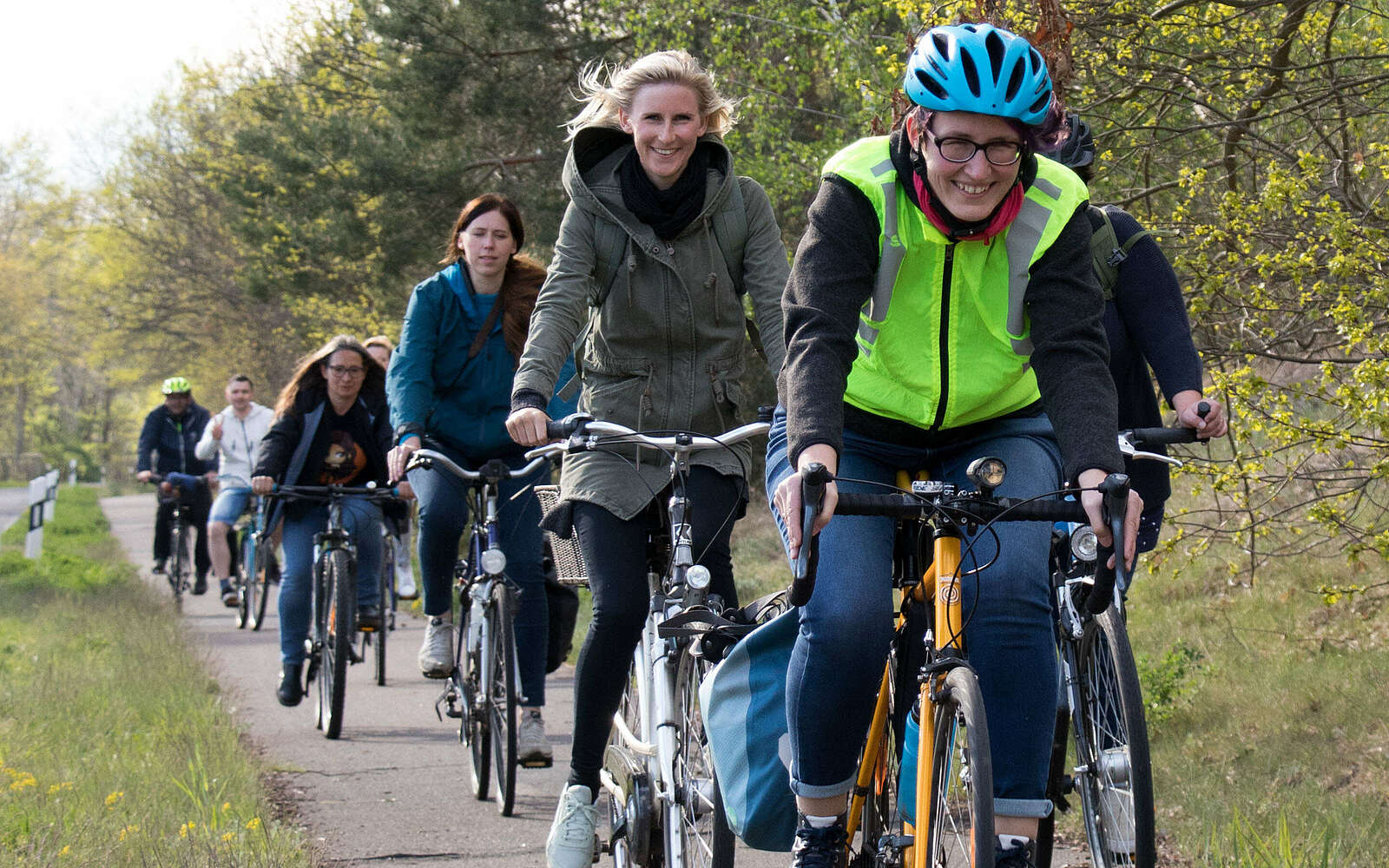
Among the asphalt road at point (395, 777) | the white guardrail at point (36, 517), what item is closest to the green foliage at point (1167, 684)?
the asphalt road at point (395, 777)

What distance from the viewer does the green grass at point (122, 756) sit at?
4688 millimetres

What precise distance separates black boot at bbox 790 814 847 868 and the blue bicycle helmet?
1.45m

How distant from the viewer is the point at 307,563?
8.24m

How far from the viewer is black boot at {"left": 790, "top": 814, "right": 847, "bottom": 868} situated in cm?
320

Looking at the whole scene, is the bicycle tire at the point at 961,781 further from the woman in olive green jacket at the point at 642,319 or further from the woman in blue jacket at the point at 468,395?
the woman in blue jacket at the point at 468,395

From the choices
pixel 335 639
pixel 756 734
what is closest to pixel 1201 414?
pixel 756 734

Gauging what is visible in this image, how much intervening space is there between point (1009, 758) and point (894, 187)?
1122 mm

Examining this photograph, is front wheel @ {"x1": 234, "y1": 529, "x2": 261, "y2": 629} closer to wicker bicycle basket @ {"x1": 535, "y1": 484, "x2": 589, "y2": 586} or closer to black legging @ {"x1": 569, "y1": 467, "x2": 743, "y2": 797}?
wicker bicycle basket @ {"x1": 535, "y1": 484, "x2": 589, "y2": 586}

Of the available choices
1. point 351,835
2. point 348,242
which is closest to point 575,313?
point 351,835

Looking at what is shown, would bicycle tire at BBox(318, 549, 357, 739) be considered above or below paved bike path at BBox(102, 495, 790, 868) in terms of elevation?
above

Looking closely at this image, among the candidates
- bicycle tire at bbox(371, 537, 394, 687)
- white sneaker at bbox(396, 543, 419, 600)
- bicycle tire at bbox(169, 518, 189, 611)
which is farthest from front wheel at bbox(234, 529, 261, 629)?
bicycle tire at bbox(371, 537, 394, 687)

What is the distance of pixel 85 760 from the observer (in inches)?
247

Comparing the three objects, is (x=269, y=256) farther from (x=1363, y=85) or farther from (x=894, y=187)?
(x=894, y=187)

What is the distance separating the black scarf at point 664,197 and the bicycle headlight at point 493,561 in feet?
6.35
